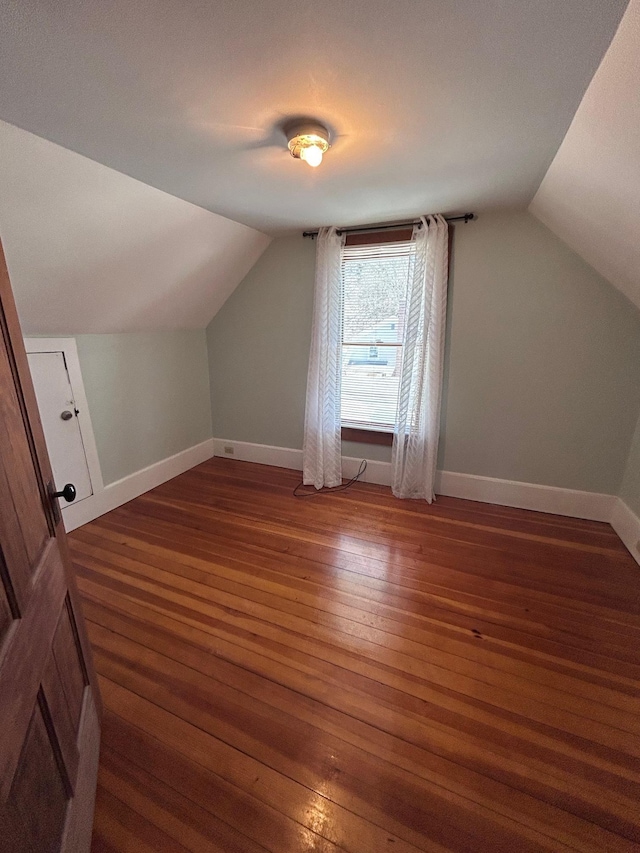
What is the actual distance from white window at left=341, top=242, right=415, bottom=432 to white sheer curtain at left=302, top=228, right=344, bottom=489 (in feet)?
0.41

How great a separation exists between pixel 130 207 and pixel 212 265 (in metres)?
1.03

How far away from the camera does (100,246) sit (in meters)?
2.05

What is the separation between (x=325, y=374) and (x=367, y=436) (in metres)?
0.67

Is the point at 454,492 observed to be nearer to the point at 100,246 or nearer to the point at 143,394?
the point at 143,394

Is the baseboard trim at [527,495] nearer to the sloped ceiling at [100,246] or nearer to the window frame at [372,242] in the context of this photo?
the window frame at [372,242]

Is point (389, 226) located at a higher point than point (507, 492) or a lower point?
higher

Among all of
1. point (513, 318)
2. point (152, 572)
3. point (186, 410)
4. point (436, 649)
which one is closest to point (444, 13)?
point (513, 318)

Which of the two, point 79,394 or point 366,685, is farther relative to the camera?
point 79,394

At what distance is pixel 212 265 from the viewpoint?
9.71ft

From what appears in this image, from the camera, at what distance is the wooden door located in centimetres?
74

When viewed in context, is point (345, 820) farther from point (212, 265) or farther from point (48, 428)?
point (212, 265)

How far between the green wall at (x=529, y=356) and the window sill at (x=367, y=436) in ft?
0.30

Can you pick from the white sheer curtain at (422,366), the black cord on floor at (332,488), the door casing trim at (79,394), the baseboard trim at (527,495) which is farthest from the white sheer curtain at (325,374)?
the door casing trim at (79,394)

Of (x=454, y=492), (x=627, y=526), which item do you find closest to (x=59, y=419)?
(x=454, y=492)
